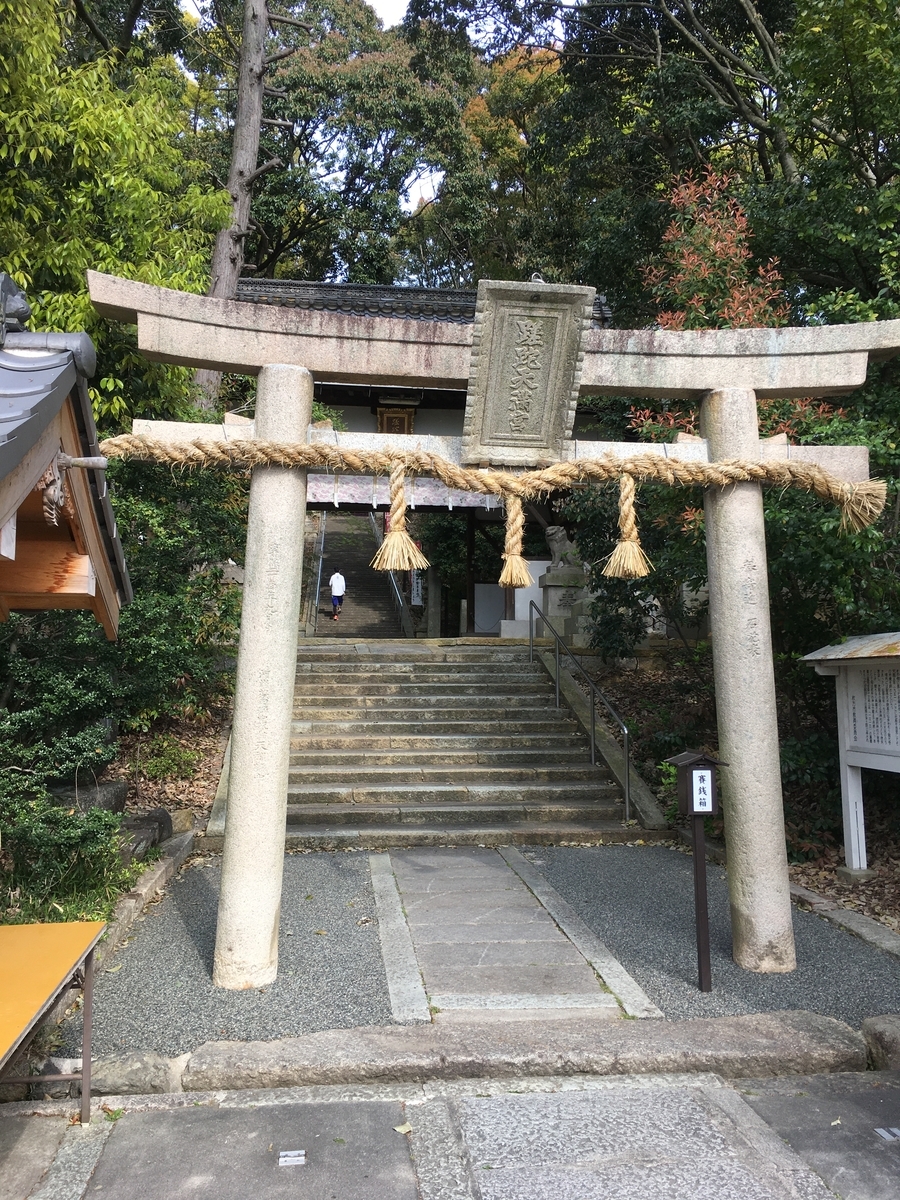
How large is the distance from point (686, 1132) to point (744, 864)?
167cm

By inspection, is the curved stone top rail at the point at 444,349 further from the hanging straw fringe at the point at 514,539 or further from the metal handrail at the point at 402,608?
the metal handrail at the point at 402,608

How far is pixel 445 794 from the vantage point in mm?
8875

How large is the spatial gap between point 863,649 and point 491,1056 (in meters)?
4.05

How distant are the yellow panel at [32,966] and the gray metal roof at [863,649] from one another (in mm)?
5144

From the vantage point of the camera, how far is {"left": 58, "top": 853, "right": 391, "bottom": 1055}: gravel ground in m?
3.96

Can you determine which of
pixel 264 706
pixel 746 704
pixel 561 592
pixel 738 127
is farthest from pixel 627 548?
pixel 738 127

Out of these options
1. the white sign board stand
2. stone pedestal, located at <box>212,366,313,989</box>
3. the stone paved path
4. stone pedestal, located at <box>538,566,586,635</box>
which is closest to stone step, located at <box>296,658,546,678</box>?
stone pedestal, located at <box>538,566,586,635</box>

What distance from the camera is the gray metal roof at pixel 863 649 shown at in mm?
5801

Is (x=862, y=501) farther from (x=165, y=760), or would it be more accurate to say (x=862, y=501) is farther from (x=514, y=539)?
(x=165, y=760)

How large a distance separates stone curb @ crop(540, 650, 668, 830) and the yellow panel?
6.02m

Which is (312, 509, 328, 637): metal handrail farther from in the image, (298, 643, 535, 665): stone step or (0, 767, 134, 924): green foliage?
(0, 767, 134, 924): green foliage

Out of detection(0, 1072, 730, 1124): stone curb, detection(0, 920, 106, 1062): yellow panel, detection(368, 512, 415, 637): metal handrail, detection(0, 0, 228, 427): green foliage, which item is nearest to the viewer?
detection(0, 920, 106, 1062): yellow panel

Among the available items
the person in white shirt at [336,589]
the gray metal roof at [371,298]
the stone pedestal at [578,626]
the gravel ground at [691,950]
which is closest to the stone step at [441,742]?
the gravel ground at [691,950]

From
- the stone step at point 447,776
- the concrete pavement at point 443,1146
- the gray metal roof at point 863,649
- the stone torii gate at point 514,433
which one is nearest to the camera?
the concrete pavement at point 443,1146
